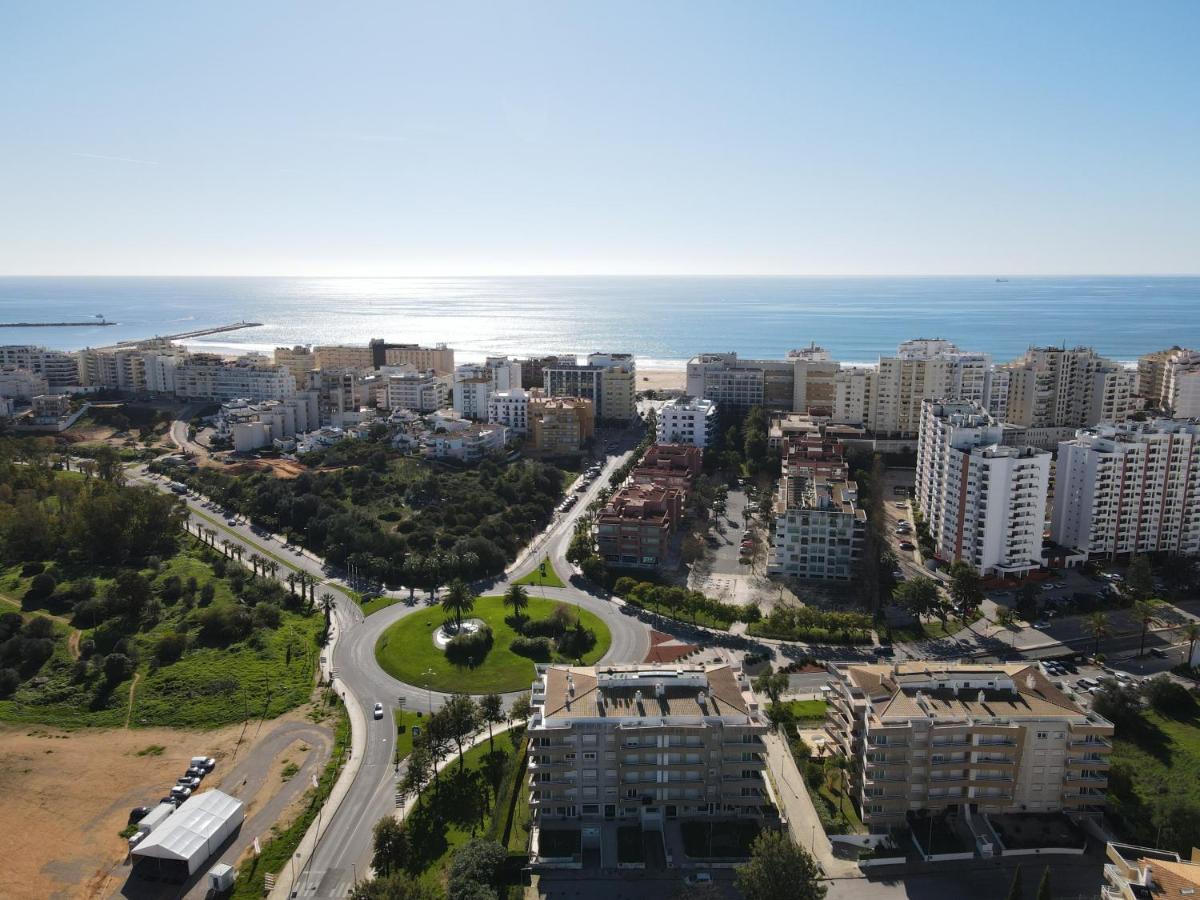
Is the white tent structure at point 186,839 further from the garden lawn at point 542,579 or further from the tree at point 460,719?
the garden lawn at point 542,579

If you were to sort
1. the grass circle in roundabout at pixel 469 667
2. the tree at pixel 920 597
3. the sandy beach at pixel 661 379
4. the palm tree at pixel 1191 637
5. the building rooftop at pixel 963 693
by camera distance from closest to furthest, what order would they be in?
the building rooftop at pixel 963 693 < the palm tree at pixel 1191 637 < the grass circle in roundabout at pixel 469 667 < the tree at pixel 920 597 < the sandy beach at pixel 661 379

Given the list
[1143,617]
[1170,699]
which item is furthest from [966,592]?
[1170,699]

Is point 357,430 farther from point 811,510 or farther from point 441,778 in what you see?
point 441,778

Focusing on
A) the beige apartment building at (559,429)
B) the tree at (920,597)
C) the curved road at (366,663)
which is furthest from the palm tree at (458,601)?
the beige apartment building at (559,429)

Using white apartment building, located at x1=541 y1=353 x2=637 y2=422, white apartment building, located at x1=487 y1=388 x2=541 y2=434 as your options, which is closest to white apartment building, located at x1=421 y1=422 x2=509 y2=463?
white apartment building, located at x1=487 y1=388 x2=541 y2=434

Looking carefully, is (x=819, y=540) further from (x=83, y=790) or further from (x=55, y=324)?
(x=55, y=324)
